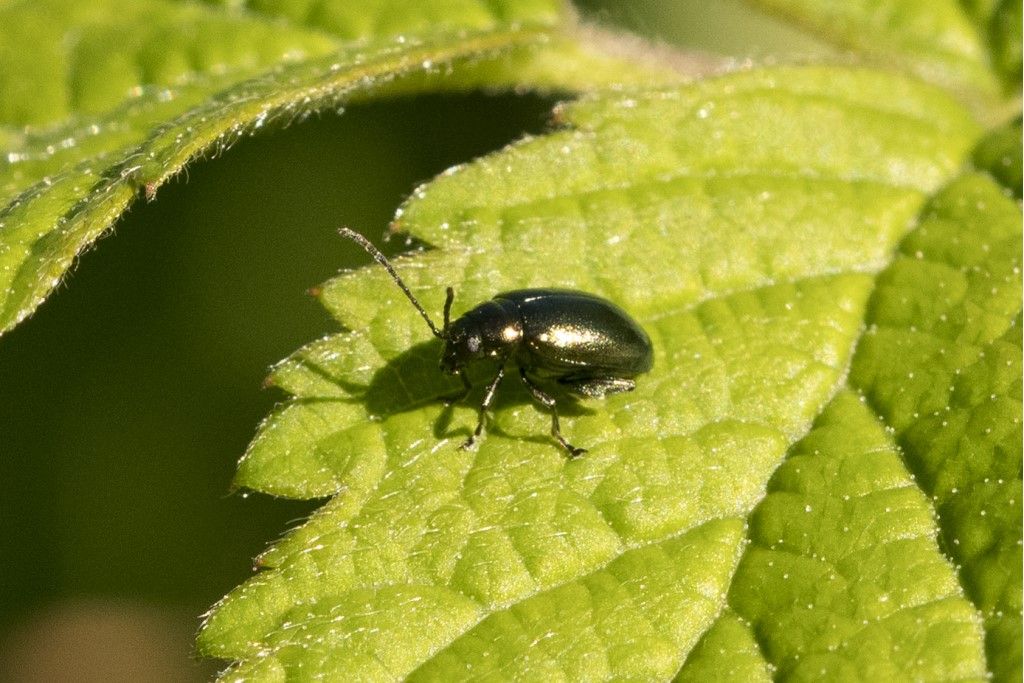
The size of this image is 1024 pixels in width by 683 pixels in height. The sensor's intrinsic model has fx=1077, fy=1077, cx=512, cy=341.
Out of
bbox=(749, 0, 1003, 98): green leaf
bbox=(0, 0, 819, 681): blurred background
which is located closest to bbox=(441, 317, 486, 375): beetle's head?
bbox=(0, 0, 819, 681): blurred background

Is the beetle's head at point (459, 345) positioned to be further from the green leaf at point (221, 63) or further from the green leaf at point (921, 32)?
the green leaf at point (921, 32)

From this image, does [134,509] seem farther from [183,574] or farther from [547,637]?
[547,637]

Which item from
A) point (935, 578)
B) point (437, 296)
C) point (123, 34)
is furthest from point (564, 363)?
point (123, 34)

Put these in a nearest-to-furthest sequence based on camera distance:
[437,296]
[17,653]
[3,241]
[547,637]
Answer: [547,637], [3,241], [437,296], [17,653]

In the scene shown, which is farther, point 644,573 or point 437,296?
point 437,296

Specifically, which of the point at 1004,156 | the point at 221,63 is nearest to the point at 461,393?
the point at 221,63

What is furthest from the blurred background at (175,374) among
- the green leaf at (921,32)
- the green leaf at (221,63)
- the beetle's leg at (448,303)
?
the beetle's leg at (448,303)

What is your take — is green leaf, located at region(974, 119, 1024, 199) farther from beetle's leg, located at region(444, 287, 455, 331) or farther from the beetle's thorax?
beetle's leg, located at region(444, 287, 455, 331)
